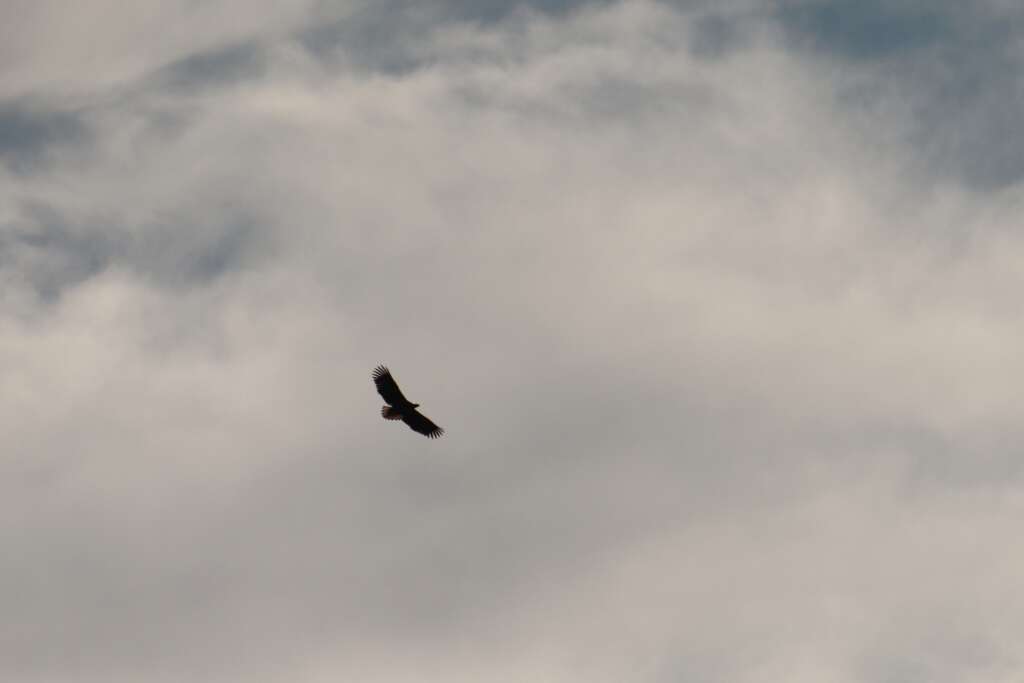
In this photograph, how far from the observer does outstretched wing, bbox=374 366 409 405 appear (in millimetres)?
136625

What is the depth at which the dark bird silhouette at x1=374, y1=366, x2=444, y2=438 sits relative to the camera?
13688 centimetres

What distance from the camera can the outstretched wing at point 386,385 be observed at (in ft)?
448

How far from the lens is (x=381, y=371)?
5374 inches

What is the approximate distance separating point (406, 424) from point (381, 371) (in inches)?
271

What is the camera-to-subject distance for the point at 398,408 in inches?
5497

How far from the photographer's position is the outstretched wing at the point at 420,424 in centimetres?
14050

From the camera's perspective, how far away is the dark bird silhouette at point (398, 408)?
137m

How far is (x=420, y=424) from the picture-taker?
464ft

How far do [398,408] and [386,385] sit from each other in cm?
327

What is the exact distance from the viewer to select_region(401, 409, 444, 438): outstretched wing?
140500mm

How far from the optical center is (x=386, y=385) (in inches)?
5394

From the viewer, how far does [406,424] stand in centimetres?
14175

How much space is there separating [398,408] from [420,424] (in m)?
2.77
